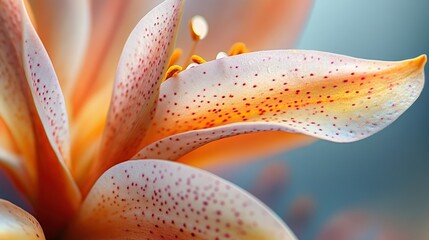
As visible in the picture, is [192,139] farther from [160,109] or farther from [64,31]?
[64,31]

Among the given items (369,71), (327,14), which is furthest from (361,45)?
(369,71)

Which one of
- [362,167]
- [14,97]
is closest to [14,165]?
[14,97]

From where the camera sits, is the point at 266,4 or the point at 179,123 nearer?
the point at 179,123

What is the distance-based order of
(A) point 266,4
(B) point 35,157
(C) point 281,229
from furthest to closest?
1. (A) point 266,4
2. (B) point 35,157
3. (C) point 281,229

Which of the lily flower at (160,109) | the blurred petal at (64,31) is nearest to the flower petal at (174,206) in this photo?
the lily flower at (160,109)

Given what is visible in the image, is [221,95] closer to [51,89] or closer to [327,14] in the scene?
[51,89]

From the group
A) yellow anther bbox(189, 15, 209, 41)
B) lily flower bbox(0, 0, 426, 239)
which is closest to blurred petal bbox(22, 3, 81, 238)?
lily flower bbox(0, 0, 426, 239)
